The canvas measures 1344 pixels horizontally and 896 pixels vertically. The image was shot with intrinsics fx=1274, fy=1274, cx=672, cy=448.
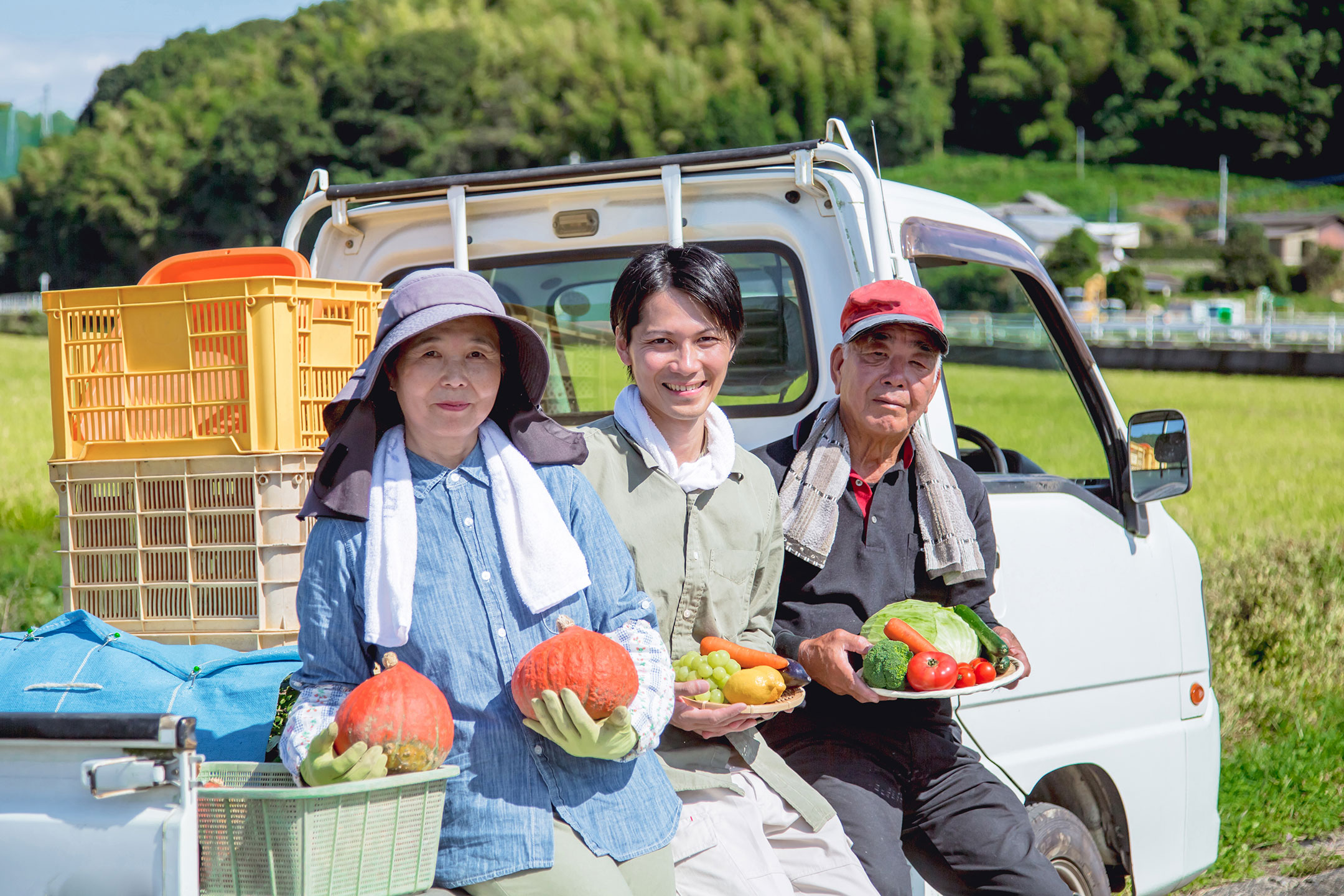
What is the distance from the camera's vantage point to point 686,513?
8.97 feet

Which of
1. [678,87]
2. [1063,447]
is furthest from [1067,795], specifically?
[678,87]

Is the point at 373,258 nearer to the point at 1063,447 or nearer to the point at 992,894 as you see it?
the point at 992,894

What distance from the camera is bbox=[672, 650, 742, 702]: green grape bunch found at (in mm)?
2520

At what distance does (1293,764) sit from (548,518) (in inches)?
199

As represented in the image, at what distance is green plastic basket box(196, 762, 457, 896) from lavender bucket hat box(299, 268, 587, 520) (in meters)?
0.54

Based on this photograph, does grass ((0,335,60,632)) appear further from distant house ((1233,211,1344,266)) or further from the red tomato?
distant house ((1233,211,1344,266))

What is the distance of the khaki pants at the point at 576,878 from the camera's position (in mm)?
2160

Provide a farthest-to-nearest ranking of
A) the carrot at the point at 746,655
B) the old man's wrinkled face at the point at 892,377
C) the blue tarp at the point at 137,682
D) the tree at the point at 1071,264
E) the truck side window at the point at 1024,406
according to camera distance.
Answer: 1. the tree at the point at 1071,264
2. the truck side window at the point at 1024,406
3. the old man's wrinkled face at the point at 892,377
4. the carrot at the point at 746,655
5. the blue tarp at the point at 137,682

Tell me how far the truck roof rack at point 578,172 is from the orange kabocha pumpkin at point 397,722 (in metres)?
1.75

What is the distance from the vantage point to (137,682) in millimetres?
2541

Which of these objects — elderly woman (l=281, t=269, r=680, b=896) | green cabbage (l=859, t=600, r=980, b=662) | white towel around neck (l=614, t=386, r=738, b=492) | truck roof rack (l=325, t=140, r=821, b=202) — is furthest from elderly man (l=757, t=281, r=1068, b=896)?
elderly woman (l=281, t=269, r=680, b=896)

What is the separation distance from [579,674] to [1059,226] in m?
92.6

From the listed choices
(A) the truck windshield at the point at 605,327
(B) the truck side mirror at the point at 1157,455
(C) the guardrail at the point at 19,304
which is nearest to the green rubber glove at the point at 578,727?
(A) the truck windshield at the point at 605,327

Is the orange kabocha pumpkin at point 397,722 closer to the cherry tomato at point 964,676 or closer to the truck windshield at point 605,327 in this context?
the cherry tomato at point 964,676
